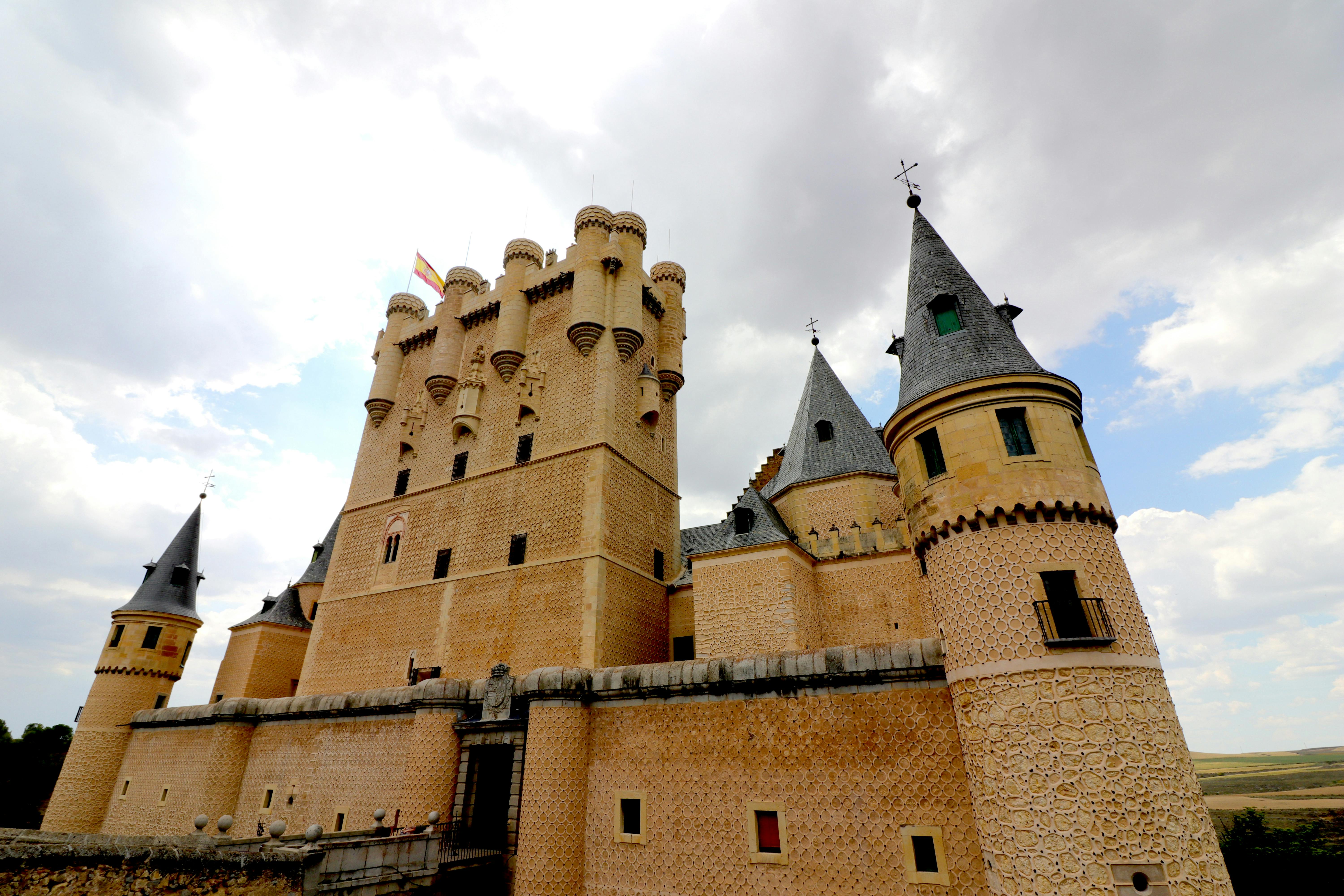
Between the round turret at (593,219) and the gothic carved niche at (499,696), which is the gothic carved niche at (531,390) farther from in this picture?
the gothic carved niche at (499,696)

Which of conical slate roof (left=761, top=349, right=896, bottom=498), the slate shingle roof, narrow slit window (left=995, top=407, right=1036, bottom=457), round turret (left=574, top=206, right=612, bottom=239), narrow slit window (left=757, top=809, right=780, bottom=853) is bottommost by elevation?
narrow slit window (left=757, top=809, right=780, bottom=853)

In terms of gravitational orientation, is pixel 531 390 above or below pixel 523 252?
below

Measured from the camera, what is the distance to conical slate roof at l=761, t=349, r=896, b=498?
804 inches

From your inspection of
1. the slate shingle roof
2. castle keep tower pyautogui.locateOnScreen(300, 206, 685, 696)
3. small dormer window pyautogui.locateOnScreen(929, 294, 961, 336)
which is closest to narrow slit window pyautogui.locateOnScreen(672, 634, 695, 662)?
castle keep tower pyautogui.locateOnScreen(300, 206, 685, 696)

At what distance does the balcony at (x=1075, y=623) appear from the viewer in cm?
830

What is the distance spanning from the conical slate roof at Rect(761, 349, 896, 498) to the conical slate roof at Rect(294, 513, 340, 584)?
21199mm

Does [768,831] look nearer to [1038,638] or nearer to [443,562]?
[1038,638]

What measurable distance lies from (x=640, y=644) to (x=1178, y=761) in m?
14.6

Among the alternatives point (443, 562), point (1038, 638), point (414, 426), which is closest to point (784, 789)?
point (1038, 638)

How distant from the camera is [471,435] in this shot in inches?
955

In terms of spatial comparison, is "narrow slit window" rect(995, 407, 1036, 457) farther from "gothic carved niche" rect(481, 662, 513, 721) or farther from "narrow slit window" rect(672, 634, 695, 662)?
"narrow slit window" rect(672, 634, 695, 662)

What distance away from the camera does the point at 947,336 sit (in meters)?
11.5

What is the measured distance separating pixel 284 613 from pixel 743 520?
2358 centimetres

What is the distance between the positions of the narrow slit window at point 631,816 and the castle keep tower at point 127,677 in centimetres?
2114
